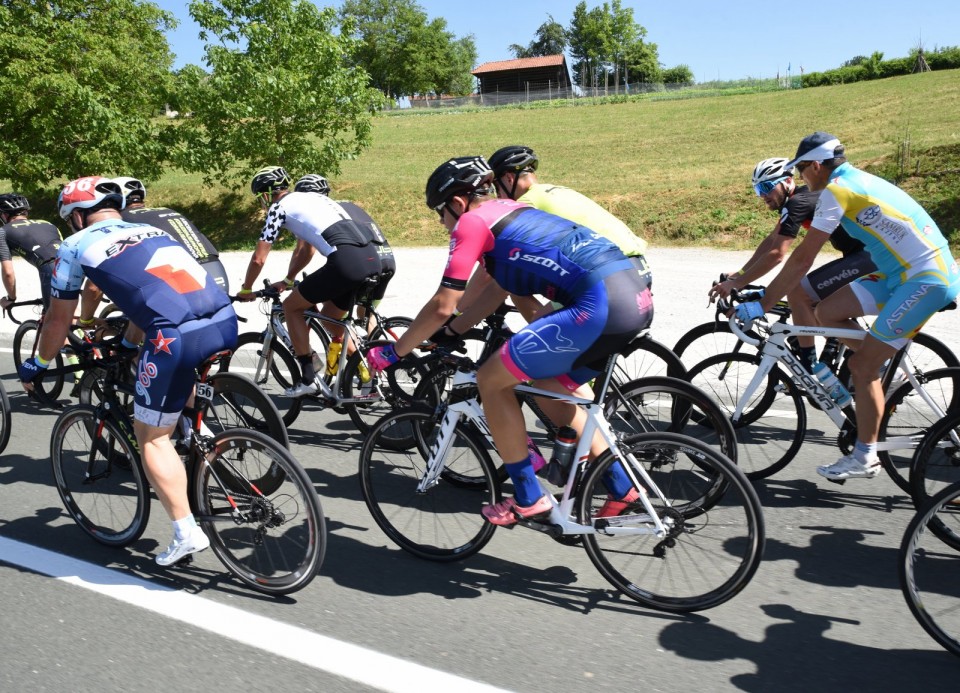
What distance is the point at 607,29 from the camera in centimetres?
10812

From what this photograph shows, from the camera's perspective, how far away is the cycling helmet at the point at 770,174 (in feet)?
19.2

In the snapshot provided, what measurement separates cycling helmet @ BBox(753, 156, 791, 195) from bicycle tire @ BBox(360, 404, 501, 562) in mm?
2995

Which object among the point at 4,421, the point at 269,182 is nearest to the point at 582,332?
the point at 269,182

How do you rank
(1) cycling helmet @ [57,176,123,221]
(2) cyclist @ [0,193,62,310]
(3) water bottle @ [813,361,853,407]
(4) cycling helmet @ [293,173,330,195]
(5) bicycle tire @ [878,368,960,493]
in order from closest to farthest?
(1) cycling helmet @ [57,176,123,221]
(5) bicycle tire @ [878,368,960,493]
(3) water bottle @ [813,361,853,407]
(4) cycling helmet @ [293,173,330,195]
(2) cyclist @ [0,193,62,310]

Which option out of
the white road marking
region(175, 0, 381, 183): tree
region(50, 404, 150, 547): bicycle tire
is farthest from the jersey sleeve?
region(175, 0, 381, 183): tree

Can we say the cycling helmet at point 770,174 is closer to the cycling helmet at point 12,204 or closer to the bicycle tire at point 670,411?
the bicycle tire at point 670,411

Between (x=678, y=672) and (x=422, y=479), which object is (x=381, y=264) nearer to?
(x=422, y=479)

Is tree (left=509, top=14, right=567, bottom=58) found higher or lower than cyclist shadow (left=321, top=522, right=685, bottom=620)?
higher

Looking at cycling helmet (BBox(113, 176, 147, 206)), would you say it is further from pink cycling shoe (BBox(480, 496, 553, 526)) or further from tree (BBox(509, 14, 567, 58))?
tree (BBox(509, 14, 567, 58))

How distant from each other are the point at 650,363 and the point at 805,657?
282 cm

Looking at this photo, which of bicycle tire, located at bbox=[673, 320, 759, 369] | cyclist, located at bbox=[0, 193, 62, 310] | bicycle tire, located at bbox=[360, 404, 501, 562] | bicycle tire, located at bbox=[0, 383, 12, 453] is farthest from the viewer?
cyclist, located at bbox=[0, 193, 62, 310]

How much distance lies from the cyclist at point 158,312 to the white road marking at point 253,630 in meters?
0.24

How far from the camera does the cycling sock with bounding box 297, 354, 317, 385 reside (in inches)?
261

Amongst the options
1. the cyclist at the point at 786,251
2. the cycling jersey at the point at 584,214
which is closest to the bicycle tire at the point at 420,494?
the cycling jersey at the point at 584,214
